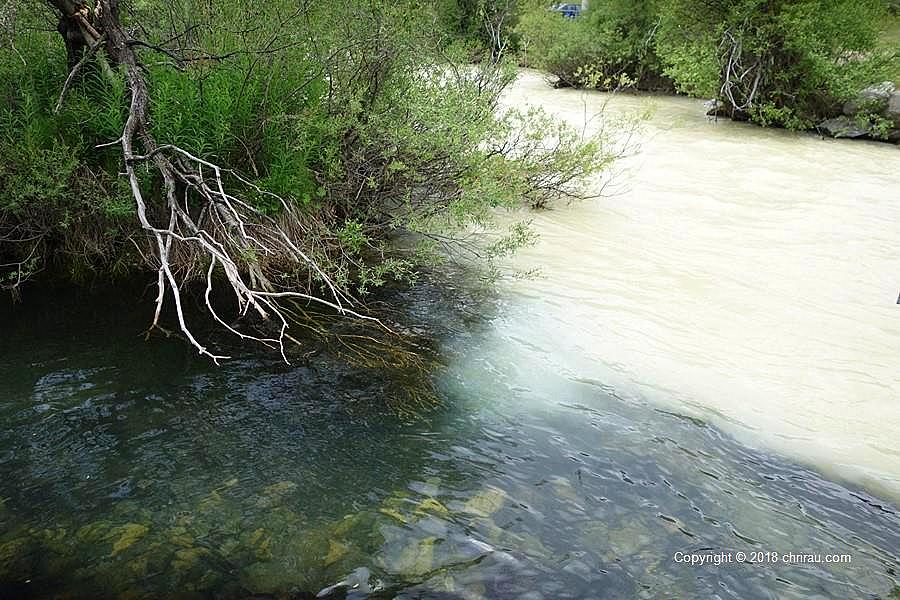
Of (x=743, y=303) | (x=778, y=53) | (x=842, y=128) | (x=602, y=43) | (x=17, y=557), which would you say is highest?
(x=602, y=43)

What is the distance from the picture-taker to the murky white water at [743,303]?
503 cm

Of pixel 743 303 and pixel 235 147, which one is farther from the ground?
pixel 235 147

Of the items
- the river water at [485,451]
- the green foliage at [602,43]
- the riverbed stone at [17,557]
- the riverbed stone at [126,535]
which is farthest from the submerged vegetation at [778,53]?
the riverbed stone at [17,557]

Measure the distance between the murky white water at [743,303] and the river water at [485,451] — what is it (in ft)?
0.11

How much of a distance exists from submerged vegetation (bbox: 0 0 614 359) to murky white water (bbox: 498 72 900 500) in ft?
4.12

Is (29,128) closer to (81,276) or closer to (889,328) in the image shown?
(81,276)

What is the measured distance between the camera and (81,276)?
6547 millimetres

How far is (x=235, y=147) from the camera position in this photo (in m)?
6.48

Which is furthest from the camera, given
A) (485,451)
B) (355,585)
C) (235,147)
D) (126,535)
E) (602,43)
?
(602,43)

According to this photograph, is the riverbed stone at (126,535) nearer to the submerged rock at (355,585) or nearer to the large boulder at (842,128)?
the submerged rock at (355,585)

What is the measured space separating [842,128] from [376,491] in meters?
14.6

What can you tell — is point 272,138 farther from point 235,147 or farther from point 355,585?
point 355,585

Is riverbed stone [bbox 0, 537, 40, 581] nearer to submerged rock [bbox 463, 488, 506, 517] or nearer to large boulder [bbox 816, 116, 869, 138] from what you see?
submerged rock [bbox 463, 488, 506, 517]

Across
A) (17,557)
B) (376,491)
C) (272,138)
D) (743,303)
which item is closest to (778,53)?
(743,303)
